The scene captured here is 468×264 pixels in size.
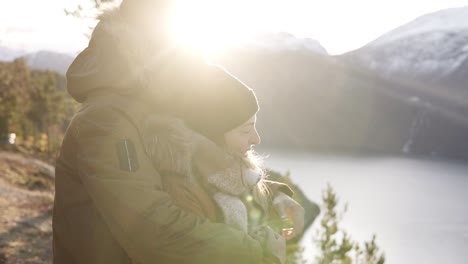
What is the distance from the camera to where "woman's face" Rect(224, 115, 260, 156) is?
6.76 ft

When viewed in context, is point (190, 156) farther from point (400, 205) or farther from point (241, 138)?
point (400, 205)

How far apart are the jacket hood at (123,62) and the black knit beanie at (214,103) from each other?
7 cm

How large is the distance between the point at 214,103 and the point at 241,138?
25 centimetres

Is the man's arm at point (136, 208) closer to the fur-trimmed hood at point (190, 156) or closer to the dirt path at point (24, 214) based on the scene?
the fur-trimmed hood at point (190, 156)

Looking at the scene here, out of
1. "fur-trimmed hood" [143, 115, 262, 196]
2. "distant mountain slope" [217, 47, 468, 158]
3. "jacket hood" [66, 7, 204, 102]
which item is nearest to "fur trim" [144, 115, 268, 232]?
"fur-trimmed hood" [143, 115, 262, 196]

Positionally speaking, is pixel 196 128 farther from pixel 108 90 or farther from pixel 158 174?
pixel 108 90

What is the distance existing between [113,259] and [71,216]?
0.26 meters

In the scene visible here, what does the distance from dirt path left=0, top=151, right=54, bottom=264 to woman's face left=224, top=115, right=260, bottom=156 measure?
27.5 ft

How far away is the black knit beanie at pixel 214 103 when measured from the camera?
191 cm

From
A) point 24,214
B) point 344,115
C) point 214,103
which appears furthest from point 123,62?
point 344,115

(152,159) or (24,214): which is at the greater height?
(152,159)

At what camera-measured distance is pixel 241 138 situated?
2072 mm

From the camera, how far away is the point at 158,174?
184cm

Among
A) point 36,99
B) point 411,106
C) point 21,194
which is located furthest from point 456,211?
point 411,106
